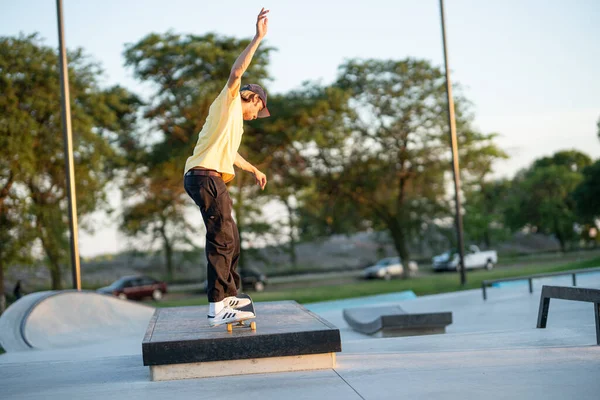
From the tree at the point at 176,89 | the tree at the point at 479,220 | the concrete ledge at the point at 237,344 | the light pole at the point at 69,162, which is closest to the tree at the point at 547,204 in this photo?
the tree at the point at 479,220

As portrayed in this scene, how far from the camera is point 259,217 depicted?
40.0m

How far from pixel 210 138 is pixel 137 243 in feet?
123

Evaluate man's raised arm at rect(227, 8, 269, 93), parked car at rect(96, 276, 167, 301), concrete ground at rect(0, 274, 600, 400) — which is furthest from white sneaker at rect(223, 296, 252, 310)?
parked car at rect(96, 276, 167, 301)

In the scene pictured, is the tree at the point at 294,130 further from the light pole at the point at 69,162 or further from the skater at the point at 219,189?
the skater at the point at 219,189

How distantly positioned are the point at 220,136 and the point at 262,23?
906 millimetres

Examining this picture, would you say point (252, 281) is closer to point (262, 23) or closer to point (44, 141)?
point (44, 141)

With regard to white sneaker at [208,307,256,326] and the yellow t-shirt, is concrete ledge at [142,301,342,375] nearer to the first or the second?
white sneaker at [208,307,256,326]

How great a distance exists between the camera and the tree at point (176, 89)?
28.8 metres

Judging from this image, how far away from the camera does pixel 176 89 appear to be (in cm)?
2942

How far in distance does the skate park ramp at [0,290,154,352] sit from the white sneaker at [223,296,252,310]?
5440 millimetres

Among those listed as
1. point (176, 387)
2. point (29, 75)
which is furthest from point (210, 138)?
point (29, 75)

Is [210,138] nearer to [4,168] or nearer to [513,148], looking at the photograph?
[4,168]

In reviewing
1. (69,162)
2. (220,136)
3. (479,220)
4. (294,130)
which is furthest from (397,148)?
(220,136)

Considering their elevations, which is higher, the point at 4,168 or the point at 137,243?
the point at 4,168
